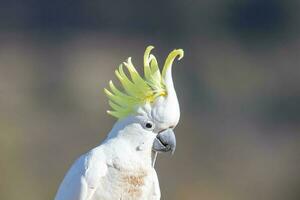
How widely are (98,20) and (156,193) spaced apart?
7764mm

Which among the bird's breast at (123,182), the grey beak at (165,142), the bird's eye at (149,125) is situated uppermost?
the bird's eye at (149,125)

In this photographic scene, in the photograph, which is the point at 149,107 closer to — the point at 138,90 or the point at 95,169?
the point at 138,90

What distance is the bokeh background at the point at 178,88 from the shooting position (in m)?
8.19

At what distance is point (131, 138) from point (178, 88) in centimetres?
601

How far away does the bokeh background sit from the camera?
8.19m

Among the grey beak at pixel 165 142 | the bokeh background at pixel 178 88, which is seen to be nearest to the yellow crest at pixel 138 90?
the grey beak at pixel 165 142

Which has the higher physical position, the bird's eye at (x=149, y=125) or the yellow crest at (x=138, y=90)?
the yellow crest at (x=138, y=90)

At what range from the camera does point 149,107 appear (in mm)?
A: 4027

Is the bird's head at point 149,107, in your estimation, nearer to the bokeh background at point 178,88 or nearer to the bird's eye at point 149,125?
the bird's eye at point 149,125

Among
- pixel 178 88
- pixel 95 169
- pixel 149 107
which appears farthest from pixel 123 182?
pixel 178 88

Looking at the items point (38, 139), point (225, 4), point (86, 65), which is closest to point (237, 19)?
point (225, 4)

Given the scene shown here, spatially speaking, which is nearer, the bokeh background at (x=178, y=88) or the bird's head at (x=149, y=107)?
the bird's head at (x=149, y=107)

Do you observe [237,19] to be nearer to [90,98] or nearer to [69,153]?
[90,98]

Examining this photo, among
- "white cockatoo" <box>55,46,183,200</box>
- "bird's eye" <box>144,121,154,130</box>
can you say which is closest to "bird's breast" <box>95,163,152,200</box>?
"white cockatoo" <box>55,46,183,200</box>
